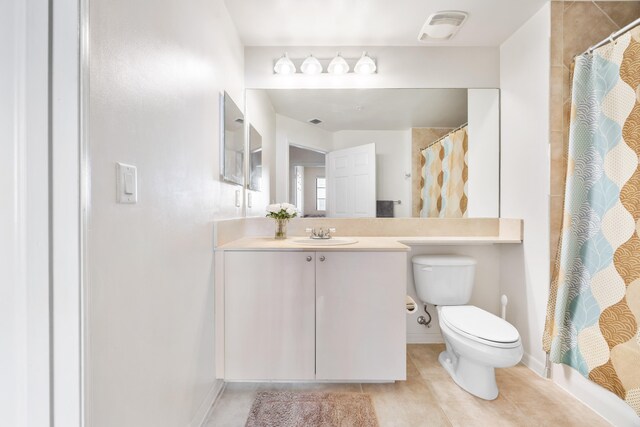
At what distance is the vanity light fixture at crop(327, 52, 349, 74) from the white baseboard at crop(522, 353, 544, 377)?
2254 millimetres

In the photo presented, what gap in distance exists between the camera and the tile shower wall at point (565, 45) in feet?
5.69

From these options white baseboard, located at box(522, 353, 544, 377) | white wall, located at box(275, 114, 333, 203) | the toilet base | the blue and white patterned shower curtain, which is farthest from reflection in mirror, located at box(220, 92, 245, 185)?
white baseboard, located at box(522, 353, 544, 377)

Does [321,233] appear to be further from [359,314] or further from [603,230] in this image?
[603,230]

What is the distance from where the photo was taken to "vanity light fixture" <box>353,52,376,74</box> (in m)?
2.13

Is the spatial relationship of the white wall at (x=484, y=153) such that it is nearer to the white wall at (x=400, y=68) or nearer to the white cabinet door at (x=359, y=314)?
the white wall at (x=400, y=68)

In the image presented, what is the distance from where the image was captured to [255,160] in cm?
218

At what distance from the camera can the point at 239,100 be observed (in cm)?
209

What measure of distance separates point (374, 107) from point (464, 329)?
1584mm

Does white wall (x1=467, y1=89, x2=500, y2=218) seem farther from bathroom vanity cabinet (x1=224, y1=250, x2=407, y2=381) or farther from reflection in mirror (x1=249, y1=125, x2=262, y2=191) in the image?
reflection in mirror (x1=249, y1=125, x2=262, y2=191)

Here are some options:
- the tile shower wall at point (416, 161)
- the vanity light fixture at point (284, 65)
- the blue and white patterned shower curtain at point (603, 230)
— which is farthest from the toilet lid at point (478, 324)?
the vanity light fixture at point (284, 65)

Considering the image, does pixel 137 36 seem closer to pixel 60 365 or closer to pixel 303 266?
pixel 60 365

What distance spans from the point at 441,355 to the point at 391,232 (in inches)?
34.7

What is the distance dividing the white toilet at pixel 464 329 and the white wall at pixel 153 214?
1344mm

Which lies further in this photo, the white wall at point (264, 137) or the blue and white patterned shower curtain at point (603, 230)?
the white wall at point (264, 137)
